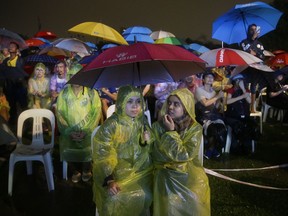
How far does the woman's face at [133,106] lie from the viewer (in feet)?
9.67

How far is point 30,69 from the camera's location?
848 cm

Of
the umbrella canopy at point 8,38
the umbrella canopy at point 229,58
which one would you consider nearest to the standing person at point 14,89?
the umbrella canopy at point 8,38

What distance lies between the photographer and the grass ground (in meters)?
3.76

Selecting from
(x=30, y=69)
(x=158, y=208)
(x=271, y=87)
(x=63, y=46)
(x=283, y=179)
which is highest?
(x=63, y=46)

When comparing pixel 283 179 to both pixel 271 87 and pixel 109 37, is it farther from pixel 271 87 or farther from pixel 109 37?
pixel 109 37

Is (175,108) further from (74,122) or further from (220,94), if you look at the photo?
(220,94)

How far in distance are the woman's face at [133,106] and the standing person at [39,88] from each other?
398cm

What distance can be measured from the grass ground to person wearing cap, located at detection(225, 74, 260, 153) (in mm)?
392

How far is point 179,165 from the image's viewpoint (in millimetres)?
2791

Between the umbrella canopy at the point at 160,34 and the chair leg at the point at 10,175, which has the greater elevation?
the umbrella canopy at the point at 160,34

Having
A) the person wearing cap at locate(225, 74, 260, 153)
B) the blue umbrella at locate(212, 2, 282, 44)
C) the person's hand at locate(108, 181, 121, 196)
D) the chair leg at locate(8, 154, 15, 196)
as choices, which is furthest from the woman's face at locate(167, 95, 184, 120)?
the blue umbrella at locate(212, 2, 282, 44)

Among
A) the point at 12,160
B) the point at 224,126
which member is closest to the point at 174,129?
the point at 12,160

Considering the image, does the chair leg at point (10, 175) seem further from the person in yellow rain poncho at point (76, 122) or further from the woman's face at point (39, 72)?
the woman's face at point (39, 72)

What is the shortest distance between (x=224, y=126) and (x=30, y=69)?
542 centimetres
